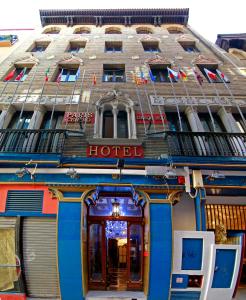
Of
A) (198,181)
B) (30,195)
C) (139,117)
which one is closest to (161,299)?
(198,181)

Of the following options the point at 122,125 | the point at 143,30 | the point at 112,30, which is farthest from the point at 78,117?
the point at 143,30

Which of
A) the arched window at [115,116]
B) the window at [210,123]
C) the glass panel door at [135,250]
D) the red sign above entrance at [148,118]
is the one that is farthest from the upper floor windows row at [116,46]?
the glass panel door at [135,250]

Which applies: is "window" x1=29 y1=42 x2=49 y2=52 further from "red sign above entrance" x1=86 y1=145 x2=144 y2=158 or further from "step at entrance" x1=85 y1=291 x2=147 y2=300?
"step at entrance" x1=85 y1=291 x2=147 y2=300

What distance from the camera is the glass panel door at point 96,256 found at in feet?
24.5

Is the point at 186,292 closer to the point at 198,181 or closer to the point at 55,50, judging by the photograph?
the point at 198,181

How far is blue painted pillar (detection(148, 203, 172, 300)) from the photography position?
6.48 m

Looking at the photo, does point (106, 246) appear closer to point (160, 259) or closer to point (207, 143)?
point (160, 259)

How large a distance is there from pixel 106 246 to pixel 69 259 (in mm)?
1906

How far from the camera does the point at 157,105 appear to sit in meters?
10.2

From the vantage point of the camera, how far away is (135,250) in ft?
25.9

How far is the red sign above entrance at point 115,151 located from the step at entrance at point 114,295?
15.4 ft

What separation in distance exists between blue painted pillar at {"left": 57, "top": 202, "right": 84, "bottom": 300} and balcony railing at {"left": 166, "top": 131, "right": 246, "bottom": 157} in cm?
443

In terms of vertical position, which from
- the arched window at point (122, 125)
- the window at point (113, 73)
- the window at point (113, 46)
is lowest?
the arched window at point (122, 125)

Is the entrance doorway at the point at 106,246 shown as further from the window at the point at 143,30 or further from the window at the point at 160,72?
the window at the point at 143,30
